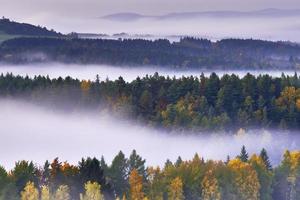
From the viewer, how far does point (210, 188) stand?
339ft

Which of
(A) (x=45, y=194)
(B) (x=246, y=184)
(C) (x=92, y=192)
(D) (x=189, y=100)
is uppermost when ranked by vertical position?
(D) (x=189, y=100)

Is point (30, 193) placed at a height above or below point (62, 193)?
above

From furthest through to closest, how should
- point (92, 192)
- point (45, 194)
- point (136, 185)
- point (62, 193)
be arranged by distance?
point (136, 185), point (62, 193), point (92, 192), point (45, 194)

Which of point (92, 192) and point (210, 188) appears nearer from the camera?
point (92, 192)

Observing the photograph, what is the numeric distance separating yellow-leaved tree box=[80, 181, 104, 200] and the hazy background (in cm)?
4916

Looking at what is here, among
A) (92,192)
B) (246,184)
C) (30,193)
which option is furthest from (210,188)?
(30,193)

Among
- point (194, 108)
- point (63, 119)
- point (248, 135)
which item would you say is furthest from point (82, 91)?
point (248, 135)

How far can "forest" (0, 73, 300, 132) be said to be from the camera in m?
170

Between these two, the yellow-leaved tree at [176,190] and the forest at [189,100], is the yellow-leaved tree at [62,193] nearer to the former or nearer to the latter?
the yellow-leaved tree at [176,190]

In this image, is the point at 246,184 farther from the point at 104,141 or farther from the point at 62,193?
the point at 104,141

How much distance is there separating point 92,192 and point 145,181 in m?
9.22

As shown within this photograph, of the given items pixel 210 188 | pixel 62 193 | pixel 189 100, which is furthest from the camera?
pixel 189 100

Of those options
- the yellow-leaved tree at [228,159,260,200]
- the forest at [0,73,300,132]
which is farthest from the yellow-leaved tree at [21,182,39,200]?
the forest at [0,73,300,132]

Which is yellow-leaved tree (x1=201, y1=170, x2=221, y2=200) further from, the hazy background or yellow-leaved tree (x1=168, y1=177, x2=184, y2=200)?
the hazy background
